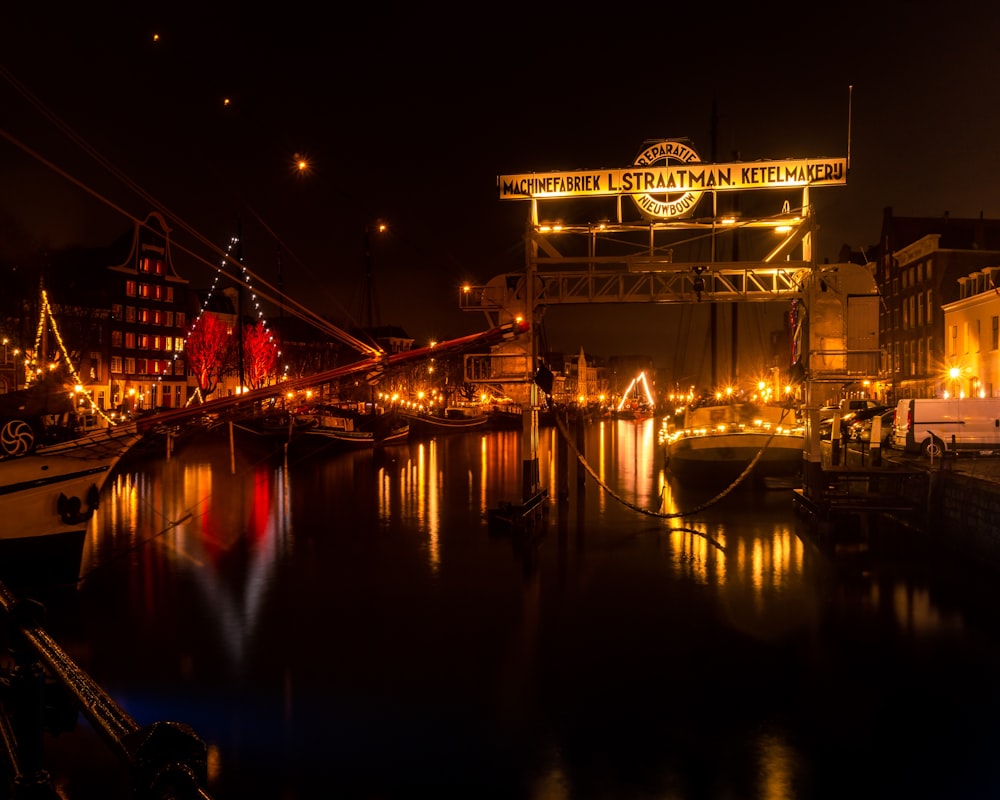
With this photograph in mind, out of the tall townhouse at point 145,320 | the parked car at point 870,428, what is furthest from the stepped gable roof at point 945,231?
the tall townhouse at point 145,320

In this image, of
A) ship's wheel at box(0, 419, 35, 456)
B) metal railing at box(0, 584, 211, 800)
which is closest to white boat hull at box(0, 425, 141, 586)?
ship's wheel at box(0, 419, 35, 456)

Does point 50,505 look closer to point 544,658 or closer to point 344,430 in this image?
point 544,658

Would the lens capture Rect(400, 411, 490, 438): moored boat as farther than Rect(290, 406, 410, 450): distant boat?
Yes

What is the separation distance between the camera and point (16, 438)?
47.2ft

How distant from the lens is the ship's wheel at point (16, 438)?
560 inches

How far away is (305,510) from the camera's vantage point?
25109 millimetres

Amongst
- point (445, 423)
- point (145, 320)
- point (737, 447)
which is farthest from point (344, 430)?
point (737, 447)

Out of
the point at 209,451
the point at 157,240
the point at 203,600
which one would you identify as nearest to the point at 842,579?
the point at 203,600

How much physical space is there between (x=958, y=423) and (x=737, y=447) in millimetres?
6750

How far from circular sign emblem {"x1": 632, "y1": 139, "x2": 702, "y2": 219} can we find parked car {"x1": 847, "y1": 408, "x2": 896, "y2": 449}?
13482mm

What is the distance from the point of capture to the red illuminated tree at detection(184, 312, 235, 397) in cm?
6800

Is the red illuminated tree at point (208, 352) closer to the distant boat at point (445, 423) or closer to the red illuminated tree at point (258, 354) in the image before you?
the red illuminated tree at point (258, 354)

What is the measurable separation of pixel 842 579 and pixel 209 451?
39708 mm

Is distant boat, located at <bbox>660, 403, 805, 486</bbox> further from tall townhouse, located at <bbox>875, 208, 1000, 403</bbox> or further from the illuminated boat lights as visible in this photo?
tall townhouse, located at <bbox>875, 208, 1000, 403</bbox>
